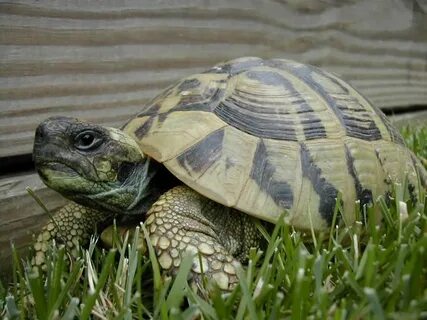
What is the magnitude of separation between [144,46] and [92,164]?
67cm

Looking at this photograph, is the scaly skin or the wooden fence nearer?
the scaly skin

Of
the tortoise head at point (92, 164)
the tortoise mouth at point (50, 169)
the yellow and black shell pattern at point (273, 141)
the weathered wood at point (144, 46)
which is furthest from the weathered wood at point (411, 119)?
the tortoise mouth at point (50, 169)

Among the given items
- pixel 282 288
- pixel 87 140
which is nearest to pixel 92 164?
pixel 87 140

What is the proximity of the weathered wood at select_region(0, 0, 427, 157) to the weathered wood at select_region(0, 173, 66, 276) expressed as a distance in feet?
0.31

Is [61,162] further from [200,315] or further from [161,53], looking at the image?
[161,53]

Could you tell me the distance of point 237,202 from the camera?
135 centimetres

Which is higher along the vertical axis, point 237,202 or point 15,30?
point 15,30

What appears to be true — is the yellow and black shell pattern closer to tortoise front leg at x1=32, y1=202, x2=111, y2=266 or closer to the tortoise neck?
the tortoise neck

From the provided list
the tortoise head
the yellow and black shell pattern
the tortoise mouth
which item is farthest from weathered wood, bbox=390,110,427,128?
the tortoise mouth

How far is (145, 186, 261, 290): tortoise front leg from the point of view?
123 cm

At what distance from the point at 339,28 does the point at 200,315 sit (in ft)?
6.17

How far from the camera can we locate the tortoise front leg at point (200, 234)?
1231mm

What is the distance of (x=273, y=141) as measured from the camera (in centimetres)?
145

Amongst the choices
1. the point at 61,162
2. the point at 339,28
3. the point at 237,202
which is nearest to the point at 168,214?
the point at 237,202
